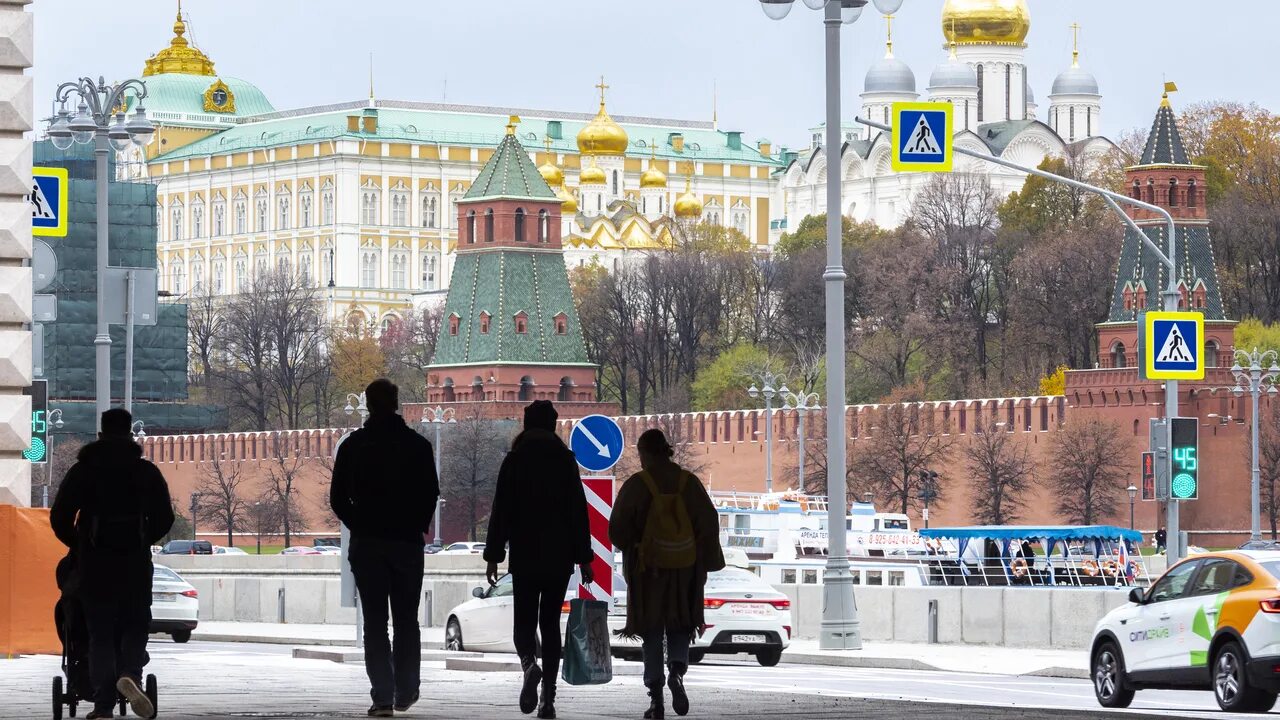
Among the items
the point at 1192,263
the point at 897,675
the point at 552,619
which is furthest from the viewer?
the point at 1192,263

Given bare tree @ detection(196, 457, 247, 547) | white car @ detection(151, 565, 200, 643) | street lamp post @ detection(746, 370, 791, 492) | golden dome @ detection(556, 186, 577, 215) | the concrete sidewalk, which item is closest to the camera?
the concrete sidewalk

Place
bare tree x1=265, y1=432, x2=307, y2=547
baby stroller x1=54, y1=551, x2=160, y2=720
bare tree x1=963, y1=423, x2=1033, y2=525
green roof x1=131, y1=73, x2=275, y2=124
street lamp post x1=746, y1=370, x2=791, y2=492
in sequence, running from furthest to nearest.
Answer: green roof x1=131, y1=73, x2=275, y2=124 < bare tree x1=265, y1=432, x2=307, y2=547 < bare tree x1=963, y1=423, x2=1033, y2=525 < street lamp post x1=746, y1=370, x2=791, y2=492 < baby stroller x1=54, y1=551, x2=160, y2=720

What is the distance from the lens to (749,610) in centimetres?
→ 2516

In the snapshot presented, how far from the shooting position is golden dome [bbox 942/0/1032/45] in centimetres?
14300

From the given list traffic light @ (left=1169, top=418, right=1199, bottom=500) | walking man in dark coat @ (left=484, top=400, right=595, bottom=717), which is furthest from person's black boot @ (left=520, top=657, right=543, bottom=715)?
traffic light @ (left=1169, top=418, right=1199, bottom=500)

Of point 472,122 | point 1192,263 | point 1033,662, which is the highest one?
point 472,122

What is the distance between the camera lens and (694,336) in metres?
111

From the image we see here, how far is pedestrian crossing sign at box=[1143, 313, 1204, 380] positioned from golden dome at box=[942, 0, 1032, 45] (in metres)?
113

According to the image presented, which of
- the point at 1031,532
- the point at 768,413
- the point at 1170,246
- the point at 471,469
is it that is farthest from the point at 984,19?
the point at 1170,246

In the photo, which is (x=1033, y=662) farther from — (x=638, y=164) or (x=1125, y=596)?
(x=638, y=164)

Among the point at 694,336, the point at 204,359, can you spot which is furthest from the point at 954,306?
the point at 204,359

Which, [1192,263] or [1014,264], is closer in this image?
[1192,263]

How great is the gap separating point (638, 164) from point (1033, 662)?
529 feet

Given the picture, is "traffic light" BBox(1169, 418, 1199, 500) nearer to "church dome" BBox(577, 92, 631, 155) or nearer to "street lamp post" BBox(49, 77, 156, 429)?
"street lamp post" BBox(49, 77, 156, 429)
